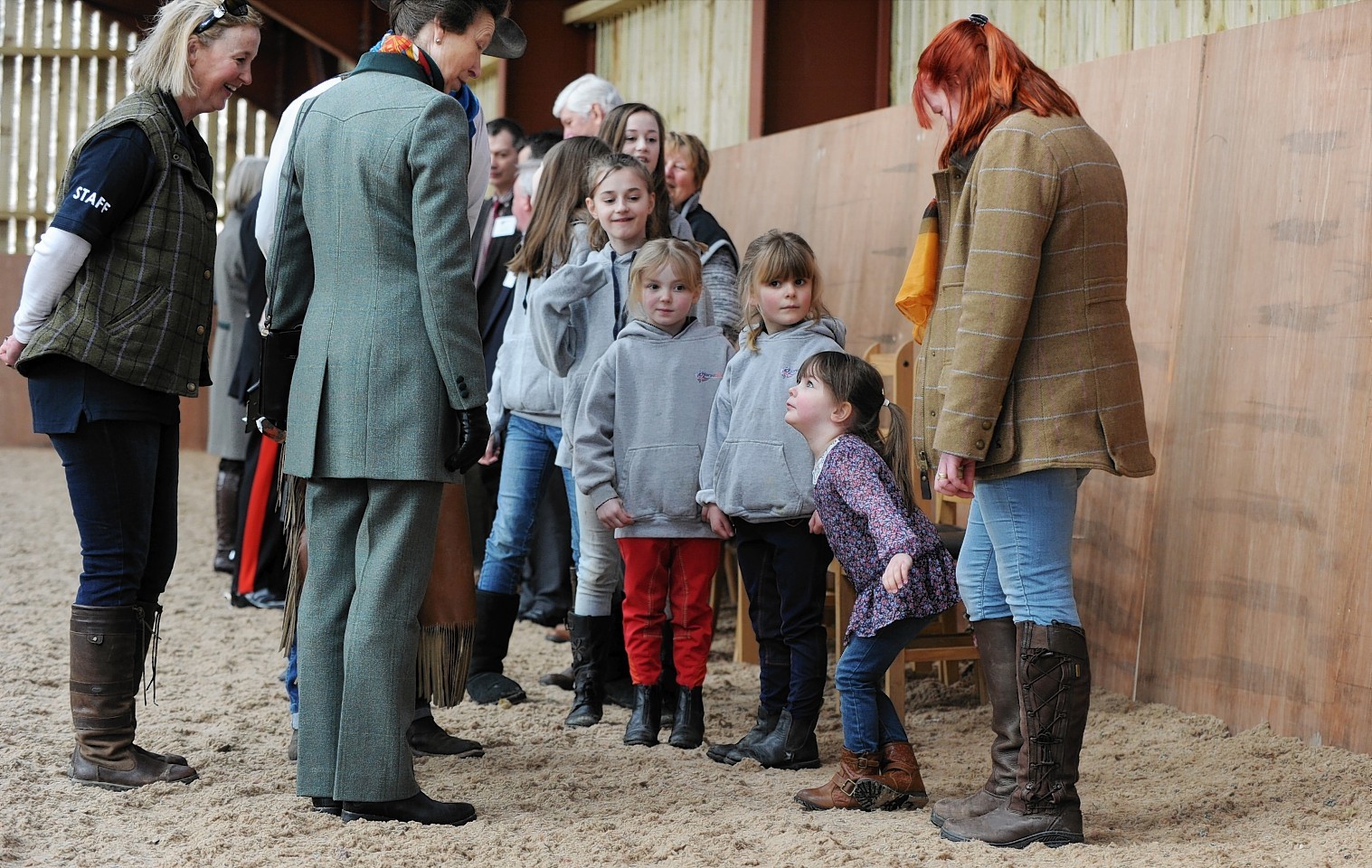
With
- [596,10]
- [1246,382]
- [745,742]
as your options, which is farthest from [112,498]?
[596,10]

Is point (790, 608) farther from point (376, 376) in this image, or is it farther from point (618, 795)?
point (376, 376)

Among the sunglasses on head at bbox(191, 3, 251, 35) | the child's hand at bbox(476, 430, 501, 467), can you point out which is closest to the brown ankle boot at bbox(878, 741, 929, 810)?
the child's hand at bbox(476, 430, 501, 467)

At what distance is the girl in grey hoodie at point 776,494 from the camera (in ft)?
10.1

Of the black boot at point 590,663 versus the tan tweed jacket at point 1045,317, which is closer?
the tan tweed jacket at point 1045,317

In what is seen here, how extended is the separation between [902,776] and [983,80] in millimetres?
1388

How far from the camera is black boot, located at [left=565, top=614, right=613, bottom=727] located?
11.4 ft

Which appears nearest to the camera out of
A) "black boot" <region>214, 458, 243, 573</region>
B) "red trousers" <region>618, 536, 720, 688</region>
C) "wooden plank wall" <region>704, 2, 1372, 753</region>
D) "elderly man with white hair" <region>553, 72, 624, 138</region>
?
"wooden plank wall" <region>704, 2, 1372, 753</region>

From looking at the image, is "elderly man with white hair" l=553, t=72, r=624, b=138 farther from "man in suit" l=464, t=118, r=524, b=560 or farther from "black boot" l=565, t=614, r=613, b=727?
"black boot" l=565, t=614, r=613, b=727

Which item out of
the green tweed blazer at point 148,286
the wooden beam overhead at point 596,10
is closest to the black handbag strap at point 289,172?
the green tweed blazer at point 148,286

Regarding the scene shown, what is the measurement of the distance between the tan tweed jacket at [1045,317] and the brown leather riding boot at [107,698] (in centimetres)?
172

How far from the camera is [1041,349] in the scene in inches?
92.5

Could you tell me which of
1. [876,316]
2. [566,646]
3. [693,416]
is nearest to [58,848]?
[693,416]

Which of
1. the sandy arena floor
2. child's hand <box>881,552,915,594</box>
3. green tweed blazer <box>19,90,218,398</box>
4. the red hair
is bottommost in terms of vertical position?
the sandy arena floor

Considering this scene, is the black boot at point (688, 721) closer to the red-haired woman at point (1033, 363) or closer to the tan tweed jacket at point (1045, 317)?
the red-haired woman at point (1033, 363)
